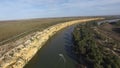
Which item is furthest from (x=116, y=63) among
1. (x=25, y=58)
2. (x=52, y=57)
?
(x=25, y=58)

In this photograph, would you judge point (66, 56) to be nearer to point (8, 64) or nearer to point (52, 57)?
point (52, 57)

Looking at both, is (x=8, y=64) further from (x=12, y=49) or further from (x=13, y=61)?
(x=12, y=49)

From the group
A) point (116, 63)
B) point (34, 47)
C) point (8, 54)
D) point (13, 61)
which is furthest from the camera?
point (34, 47)

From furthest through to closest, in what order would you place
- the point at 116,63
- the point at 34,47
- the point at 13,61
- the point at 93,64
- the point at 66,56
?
1. the point at 34,47
2. the point at 66,56
3. the point at 13,61
4. the point at 93,64
5. the point at 116,63

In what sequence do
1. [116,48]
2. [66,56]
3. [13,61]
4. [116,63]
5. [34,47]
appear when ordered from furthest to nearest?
1. [34,47]
2. [116,48]
3. [66,56]
4. [13,61]
5. [116,63]

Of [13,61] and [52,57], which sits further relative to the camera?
[52,57]

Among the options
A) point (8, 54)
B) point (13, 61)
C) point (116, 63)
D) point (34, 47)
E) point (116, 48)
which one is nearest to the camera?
point (116, 63)

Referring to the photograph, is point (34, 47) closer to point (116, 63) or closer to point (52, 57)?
point (52, 57)

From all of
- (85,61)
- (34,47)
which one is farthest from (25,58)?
(85,61)

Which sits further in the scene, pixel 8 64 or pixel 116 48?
pixel 116 48
